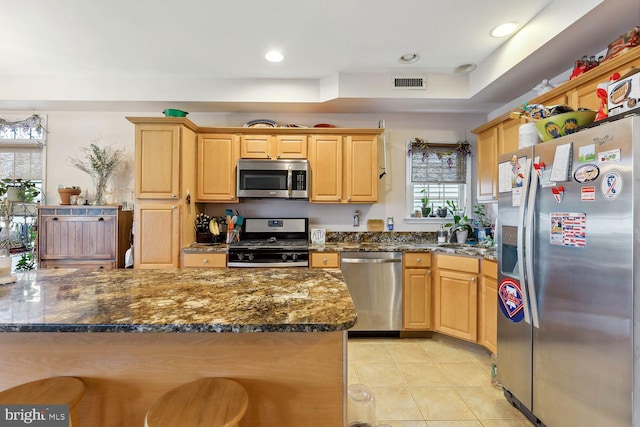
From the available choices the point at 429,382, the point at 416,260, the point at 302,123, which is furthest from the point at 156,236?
the point at 429,382

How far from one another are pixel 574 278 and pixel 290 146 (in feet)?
8.90

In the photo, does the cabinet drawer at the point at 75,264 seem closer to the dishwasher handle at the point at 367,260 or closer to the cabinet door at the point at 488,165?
the dishwasher handle at the point at 367,260

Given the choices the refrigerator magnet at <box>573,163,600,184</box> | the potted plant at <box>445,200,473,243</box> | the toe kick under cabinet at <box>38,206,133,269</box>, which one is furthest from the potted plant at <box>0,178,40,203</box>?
the refrigerator magnet at <box>573,163,600,184</box>

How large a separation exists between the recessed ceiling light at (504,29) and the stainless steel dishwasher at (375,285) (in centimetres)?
208

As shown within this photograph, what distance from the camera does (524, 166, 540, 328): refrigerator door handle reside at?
5.58ft

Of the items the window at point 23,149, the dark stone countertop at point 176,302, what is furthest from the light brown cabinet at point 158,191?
the window at point 23,149

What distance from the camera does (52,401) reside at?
98cm

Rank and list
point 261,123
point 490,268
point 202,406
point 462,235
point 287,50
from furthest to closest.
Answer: point 261,123 < point 462,235 < point 287,50 < point 490,268 < point 202,406

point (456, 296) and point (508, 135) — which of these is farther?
point (456, 296)

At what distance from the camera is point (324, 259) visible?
3010 millimetres

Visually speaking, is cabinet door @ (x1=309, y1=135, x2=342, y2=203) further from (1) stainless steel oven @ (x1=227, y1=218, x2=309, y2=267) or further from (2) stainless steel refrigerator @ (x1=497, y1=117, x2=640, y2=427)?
(2) stainless steel refrigerator @ (x1=497, y1=117, x2=640, y2=427)

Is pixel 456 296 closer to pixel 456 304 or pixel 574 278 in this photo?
pixel 456 304

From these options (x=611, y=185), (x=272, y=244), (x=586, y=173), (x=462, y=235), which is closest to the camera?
(x=611, y=185)

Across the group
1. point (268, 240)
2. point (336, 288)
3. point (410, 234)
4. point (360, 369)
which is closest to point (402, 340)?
point (360, 369)
